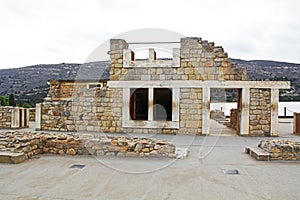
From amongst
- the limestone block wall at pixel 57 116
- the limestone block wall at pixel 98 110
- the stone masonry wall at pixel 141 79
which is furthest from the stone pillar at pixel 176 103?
the limestone block wall at pixel 57 116

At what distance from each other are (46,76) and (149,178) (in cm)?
3776

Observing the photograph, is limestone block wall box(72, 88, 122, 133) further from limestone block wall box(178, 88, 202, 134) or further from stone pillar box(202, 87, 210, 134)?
stone pillar box(202, 87, 210, 134)

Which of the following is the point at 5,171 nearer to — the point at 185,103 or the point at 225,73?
the point at 185,103

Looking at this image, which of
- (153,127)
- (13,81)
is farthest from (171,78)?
(13,81)

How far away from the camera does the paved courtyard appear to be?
171 inches

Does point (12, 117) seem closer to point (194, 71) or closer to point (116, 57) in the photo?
point (116, 57)

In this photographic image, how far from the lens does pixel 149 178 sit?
204 inches

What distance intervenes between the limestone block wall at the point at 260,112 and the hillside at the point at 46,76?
14.1 meters

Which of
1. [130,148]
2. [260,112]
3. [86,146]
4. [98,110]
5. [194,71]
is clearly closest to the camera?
[130,148]

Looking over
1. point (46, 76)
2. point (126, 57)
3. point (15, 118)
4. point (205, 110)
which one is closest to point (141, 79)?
point (126, 57)

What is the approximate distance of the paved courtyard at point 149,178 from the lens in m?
4.34

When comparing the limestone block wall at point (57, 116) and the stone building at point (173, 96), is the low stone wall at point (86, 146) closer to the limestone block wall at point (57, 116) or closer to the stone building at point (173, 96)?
the stone building at point (173, 96)

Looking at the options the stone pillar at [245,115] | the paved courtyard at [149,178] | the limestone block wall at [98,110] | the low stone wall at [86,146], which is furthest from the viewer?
the limestone block wall at [98,110]

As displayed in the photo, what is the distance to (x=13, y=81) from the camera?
4128 cm
